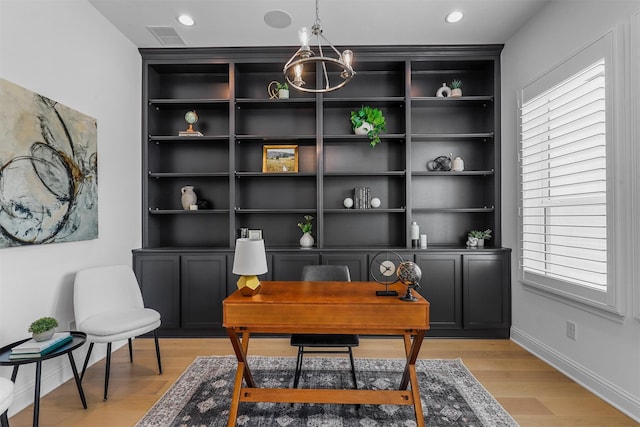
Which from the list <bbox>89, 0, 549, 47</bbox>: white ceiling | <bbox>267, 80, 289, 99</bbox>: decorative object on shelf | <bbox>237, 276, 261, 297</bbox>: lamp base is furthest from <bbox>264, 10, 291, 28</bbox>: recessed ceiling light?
<bbox>237, 276, 261, 297</bbox>: lamp base

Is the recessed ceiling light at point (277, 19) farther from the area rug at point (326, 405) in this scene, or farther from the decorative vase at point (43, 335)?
the area rug at point (326, 405)

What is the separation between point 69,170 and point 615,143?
388 centimetres

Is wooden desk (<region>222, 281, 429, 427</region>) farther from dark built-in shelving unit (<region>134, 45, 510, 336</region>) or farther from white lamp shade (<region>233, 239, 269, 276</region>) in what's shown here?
dark built-in shelving unit (<region>134, 45, 510, 336</region>)

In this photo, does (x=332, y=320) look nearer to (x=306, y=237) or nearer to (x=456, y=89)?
(x=306, y=237)

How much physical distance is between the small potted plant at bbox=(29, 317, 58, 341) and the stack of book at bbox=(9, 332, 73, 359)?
28 mm

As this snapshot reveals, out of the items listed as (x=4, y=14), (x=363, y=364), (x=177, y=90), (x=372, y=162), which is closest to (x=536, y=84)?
(x=372, y=162)

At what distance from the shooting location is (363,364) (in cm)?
265

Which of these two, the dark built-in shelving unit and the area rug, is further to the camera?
the dark built-in shelving unit

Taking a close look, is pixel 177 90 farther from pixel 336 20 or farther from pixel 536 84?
pixel 536 84

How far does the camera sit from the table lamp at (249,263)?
6.07 ft

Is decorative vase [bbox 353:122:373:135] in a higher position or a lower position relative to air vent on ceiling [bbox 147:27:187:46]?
lower

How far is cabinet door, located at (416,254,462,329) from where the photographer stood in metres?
3.26

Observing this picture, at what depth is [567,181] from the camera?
98.7 inches

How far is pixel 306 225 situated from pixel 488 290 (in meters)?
2.01
